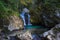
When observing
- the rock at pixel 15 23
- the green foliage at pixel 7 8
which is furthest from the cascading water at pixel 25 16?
the green foliage at pixel 7 8

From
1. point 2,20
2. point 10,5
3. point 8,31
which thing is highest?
point 10,5

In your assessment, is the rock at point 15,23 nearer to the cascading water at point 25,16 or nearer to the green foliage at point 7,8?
the green foliage at point 7,8

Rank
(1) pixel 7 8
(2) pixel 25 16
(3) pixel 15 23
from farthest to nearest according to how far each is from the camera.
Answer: (2) pixel 25 16, (3) pixel 15 23, (1) pixel 7 8

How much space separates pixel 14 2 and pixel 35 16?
108 inches

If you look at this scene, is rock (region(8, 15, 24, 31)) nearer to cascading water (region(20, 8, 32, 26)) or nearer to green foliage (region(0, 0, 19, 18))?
green foliage (region(0, 0, 19, 18))

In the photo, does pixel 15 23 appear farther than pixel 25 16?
No

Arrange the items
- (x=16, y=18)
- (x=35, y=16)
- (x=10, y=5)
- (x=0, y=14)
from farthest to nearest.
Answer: (x=35, y=16) < (x=16, y=18) < (x=10, y=5) < (x=0, y=14)

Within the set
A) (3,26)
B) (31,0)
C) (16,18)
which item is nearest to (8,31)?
(3,26)

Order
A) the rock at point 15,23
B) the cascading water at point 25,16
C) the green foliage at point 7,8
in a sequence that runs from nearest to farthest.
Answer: the green foliage at point 7,8 → the rock at point 15,23 → the cascading water at point 25,16

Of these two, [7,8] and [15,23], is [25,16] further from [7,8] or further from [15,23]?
[7,8]

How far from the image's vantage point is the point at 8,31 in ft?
36.8

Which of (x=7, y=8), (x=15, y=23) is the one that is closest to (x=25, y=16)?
(x=15, y=23)

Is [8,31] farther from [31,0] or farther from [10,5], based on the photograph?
[31,0]

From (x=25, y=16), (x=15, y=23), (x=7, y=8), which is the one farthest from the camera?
(x=25, y=16)
